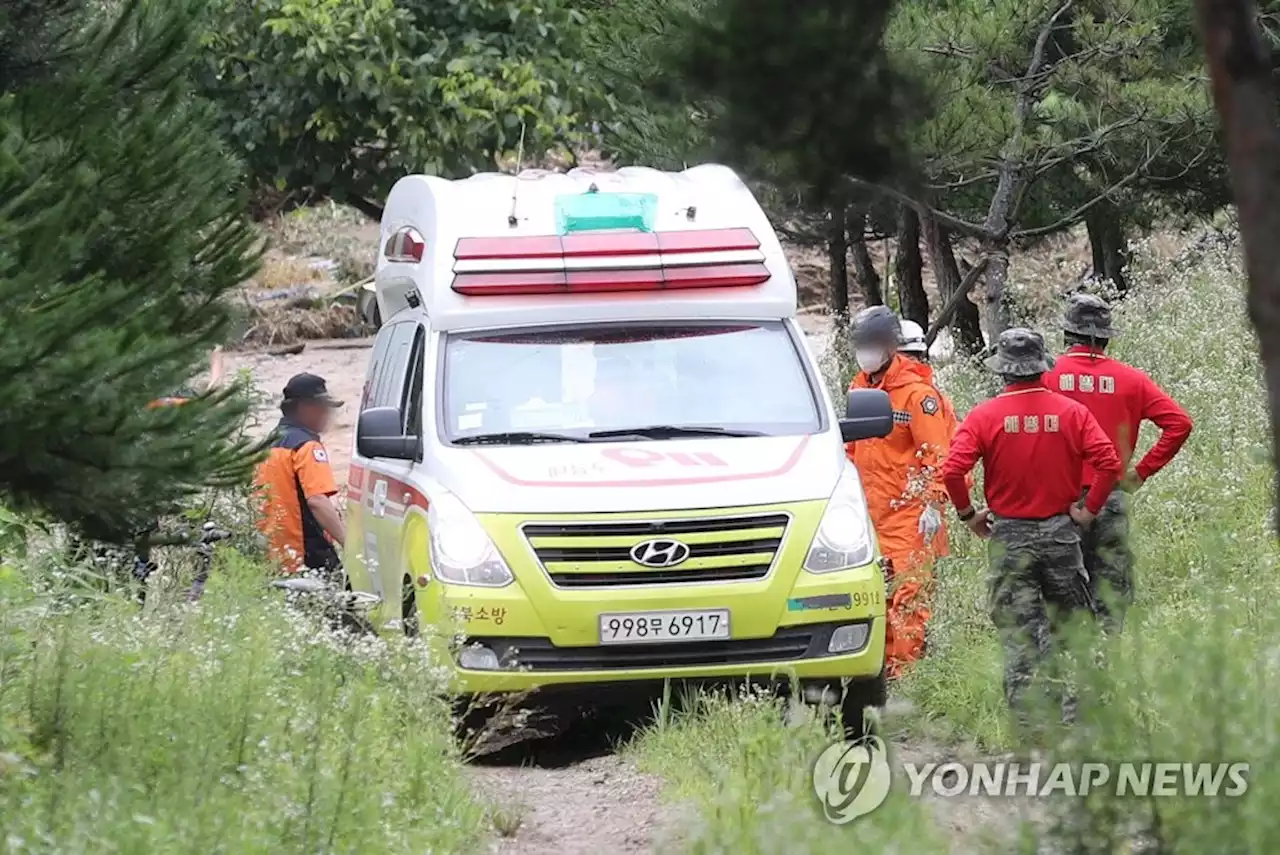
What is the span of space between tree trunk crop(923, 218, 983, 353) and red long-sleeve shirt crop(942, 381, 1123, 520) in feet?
19.3

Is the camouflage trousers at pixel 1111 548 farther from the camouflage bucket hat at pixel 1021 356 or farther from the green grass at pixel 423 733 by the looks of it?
the camouflage bucket hat at pixel 1021 356

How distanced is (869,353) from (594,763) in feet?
9.82

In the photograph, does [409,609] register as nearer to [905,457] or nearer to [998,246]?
[905,457]

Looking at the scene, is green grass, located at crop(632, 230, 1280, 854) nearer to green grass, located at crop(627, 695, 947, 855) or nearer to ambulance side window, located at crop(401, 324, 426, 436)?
green grass, located at crop(627, 695, 947, 855)

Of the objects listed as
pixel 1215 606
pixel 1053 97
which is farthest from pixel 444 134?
pixel 1215 606

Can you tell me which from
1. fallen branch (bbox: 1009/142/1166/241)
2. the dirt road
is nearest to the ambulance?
the dirt road

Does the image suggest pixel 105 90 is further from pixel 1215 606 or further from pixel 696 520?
pixel 1215 606

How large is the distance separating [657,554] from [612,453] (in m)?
0.65

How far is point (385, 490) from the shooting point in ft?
32.7

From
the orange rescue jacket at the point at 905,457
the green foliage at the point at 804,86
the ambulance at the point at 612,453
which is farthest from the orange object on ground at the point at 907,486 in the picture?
the green foliage at the point at 804,86

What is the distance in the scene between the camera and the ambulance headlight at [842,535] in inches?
A: 341

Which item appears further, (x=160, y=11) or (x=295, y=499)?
(x=295, y=499)

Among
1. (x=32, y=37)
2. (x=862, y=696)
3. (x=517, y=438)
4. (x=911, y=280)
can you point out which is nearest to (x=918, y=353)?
(x=862, y=696)

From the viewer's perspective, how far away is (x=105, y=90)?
6.57 metres
